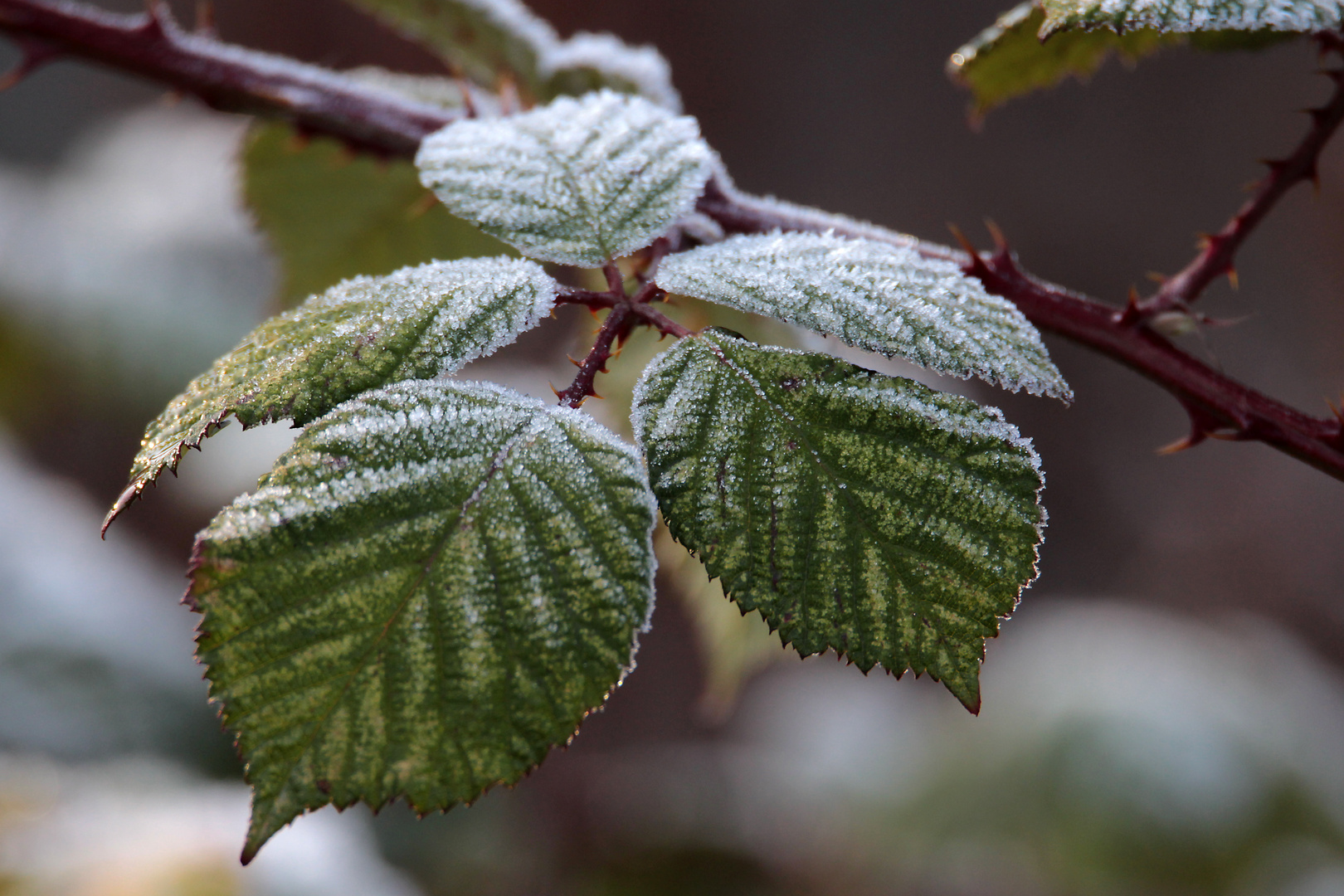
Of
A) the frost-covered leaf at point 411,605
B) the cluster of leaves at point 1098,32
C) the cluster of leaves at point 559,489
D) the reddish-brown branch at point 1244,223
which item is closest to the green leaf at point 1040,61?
the cluster of leaves at point 1098,32

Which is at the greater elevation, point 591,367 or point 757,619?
point 591,367

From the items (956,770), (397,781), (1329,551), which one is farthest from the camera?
(1329,551)

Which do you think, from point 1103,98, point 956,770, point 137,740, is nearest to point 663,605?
point 956,770

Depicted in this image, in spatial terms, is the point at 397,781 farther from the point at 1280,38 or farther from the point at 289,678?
the point at 1280,38

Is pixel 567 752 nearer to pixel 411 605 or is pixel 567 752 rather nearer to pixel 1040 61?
pixel 411 605

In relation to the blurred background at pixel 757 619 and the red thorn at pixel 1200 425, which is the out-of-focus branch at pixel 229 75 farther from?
the red thorn at pixel 1200 425

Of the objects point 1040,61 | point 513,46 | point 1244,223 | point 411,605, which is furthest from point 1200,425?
point 513,46

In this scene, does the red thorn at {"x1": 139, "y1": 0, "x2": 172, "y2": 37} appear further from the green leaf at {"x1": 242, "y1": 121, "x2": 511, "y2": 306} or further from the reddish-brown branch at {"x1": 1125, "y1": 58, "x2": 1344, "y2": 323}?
the reddish-brown branch at {"x1": 1125, "y1": 58, "x2": 1344, "y2": 323}

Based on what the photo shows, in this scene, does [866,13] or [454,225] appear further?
[866,13]
